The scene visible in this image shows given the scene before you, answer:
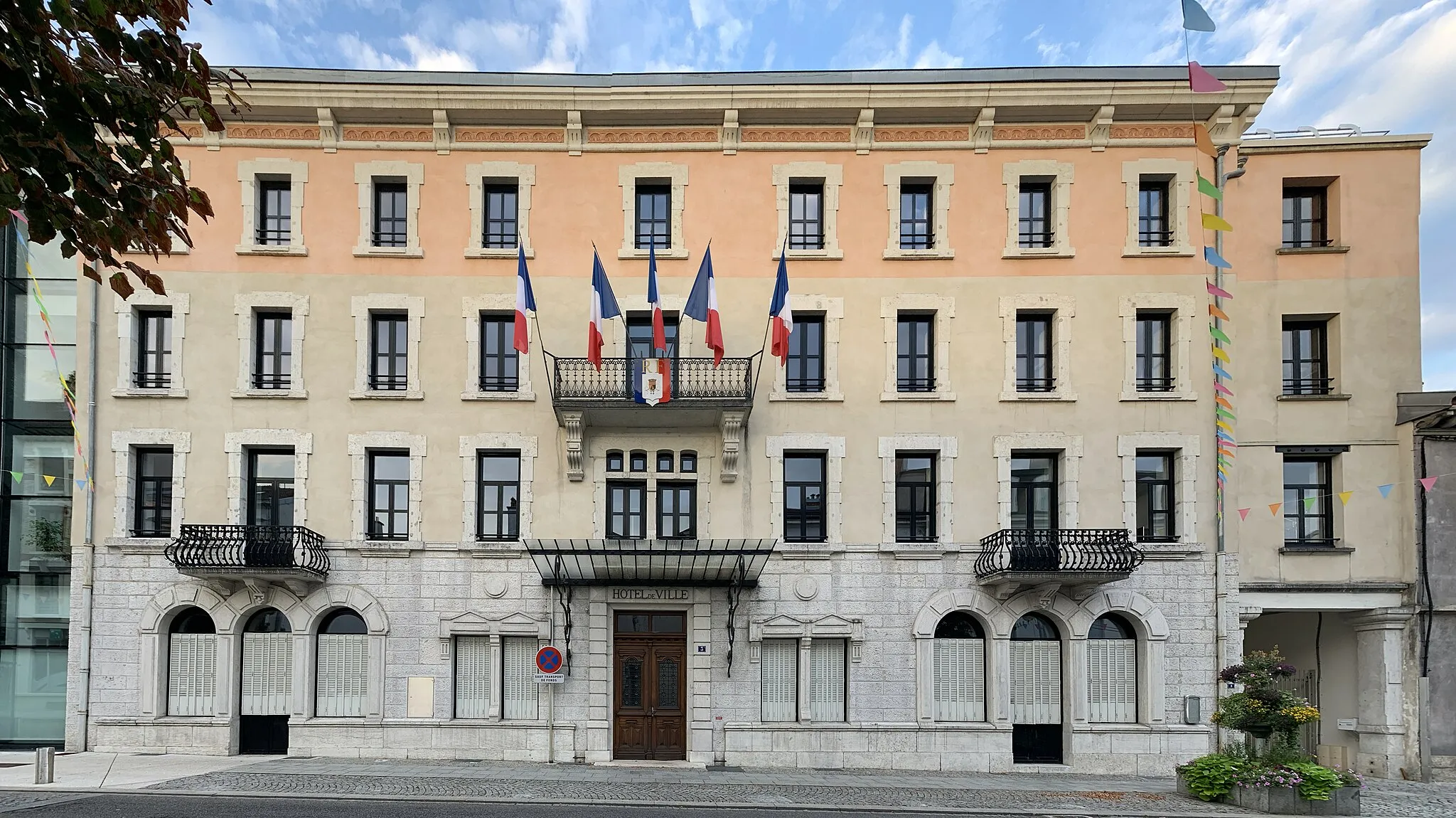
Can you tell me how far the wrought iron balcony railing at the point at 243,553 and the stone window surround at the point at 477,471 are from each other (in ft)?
10.2

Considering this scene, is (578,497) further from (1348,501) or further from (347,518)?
(1348,501)

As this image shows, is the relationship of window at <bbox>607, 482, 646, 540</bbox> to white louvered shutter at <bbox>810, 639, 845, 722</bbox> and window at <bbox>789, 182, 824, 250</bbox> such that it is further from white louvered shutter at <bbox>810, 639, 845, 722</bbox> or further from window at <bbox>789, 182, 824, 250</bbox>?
window at <bbox>789, 182, 824, 250</bbox>

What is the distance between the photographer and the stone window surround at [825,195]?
20359 mm

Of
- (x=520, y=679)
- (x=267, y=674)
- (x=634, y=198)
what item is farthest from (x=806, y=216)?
(x=267, y=674)

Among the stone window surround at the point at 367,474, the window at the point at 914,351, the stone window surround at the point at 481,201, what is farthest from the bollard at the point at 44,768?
the window at the point at 914,351

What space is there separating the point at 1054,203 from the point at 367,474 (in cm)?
1611

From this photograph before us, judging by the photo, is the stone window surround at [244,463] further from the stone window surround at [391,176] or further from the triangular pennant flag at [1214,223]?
the triangular pennant flag at [1214,223]

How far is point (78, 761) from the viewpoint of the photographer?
18188 mm

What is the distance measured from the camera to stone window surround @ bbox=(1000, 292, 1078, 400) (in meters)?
20.1

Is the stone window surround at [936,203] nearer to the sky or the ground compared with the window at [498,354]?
nearer to the sky

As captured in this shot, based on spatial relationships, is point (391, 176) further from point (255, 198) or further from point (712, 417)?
point (712, 417)

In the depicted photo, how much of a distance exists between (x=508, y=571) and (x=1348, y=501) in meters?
18.0

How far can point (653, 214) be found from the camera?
20.9 meters

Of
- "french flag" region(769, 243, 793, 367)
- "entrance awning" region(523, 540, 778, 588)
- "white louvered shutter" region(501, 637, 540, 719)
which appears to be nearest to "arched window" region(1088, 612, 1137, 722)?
"entrance awning" region(523, 540, 778, 588)
